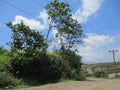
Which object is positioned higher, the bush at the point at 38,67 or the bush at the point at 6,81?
the bush at the point at 38,67

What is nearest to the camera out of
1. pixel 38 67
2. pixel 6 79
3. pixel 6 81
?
pixel 6 81

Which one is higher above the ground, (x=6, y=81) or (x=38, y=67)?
(x=38, y=67)

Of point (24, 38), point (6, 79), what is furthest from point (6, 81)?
point (24, 38)

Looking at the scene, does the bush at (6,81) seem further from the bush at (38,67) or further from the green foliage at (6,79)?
the bush at (38,67)

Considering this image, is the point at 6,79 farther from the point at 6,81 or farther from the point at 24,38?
the point at 24,38

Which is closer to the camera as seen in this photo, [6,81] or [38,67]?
[6,81]

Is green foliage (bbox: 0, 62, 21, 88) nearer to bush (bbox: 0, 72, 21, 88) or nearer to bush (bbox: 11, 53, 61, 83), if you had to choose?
bush (bbox: 0, 72, 21, 88)

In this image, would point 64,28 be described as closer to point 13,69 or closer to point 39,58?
point 39,58

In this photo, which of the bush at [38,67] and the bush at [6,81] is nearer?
the bush at [6,81]

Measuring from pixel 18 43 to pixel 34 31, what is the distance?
202cm

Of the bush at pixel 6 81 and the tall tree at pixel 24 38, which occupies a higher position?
the tall tree at pixel 24 38

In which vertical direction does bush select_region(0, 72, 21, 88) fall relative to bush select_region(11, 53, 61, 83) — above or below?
below

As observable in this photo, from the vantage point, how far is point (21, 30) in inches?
1194

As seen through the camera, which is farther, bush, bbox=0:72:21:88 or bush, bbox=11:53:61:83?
bush, bbox=11:53:61:83
